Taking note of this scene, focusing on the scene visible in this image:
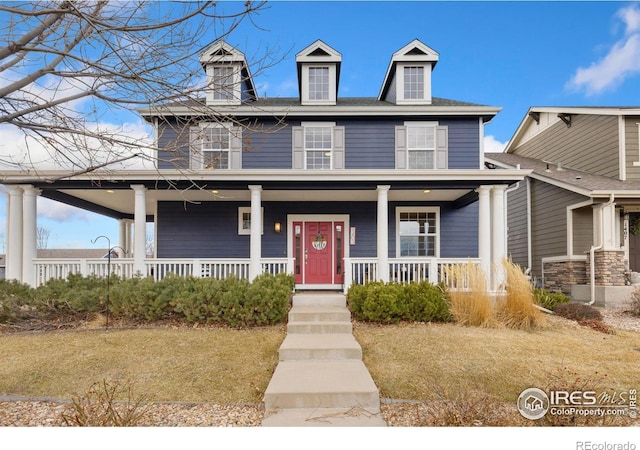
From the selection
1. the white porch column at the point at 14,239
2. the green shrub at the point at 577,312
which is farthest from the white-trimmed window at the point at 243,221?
the green shrub at the point at 577,312

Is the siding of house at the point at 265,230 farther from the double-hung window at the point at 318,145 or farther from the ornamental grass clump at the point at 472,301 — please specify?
the ornamental grass clump at the point at 472,301

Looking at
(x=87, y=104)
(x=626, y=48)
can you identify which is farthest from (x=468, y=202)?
(x=87, y=104)

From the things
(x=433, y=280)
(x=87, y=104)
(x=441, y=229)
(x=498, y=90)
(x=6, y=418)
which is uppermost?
(x=498, y=90)

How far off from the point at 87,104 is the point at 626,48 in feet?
29.9

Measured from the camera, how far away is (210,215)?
10.4 meters

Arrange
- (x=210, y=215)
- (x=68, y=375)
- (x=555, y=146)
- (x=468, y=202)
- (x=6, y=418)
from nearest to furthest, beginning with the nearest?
(x=6, y=418) → (x=68, y=375) → (x=468, y=202) → (x=210, y=215) → (x=555, y=146)

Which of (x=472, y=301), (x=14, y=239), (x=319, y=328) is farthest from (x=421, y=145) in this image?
(x=14, y=239)

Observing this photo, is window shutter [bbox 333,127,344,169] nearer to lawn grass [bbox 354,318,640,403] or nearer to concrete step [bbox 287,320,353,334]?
lawn grass [bbox 354,318,640,403]

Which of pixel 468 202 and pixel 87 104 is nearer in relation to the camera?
pixel 87 104

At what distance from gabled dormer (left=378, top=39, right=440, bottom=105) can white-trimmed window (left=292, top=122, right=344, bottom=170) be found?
210 centimetres

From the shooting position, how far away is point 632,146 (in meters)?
10.4

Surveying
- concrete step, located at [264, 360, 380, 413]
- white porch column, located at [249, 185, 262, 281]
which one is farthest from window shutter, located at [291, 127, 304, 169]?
concrete step, located at [264, 360, 380, 413]
